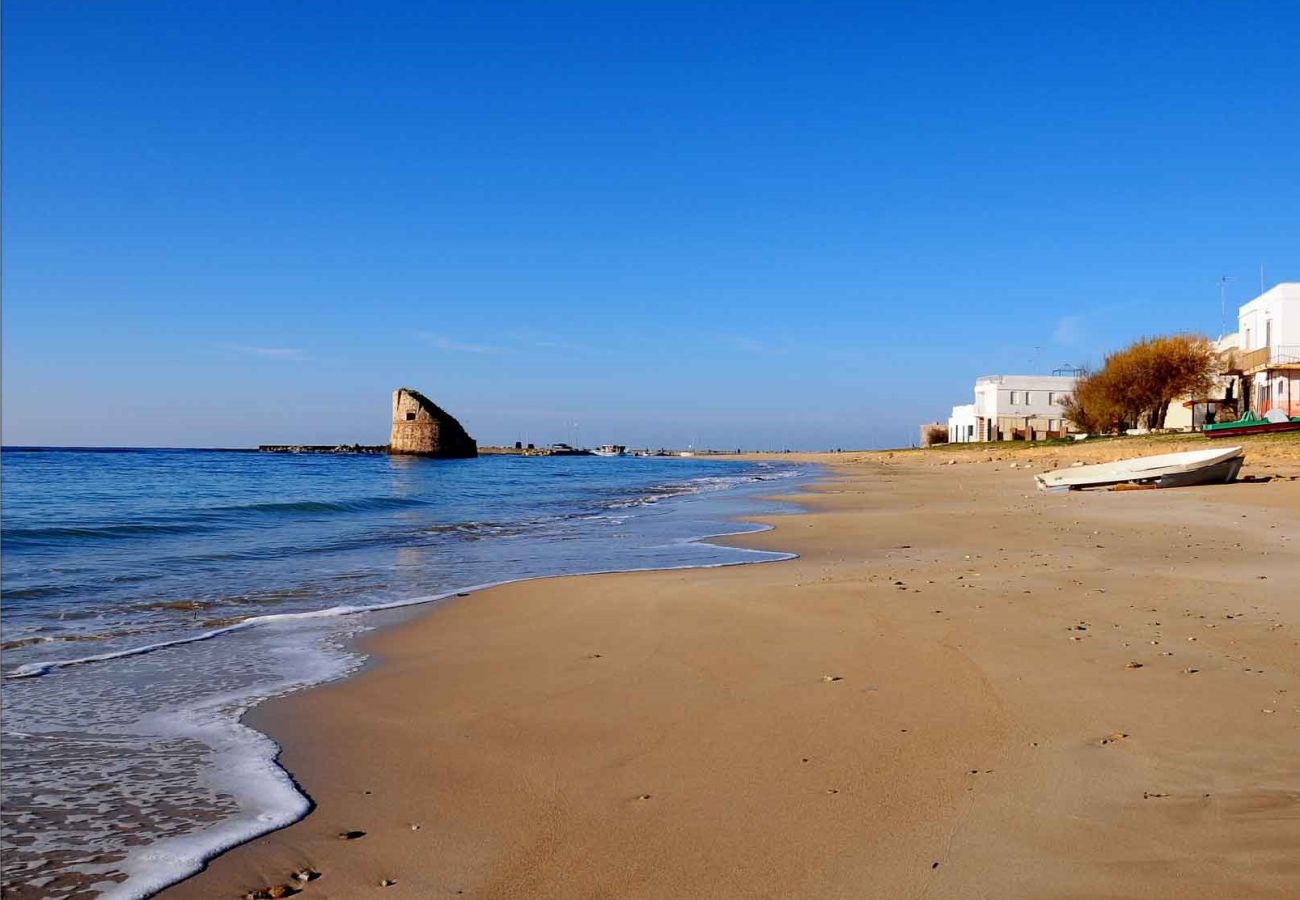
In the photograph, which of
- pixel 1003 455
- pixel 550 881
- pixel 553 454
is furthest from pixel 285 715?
pixel 553 454

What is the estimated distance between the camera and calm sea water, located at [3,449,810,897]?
3340 millimetres

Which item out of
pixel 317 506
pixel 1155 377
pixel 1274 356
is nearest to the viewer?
pixel 317 506

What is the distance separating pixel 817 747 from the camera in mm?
3973

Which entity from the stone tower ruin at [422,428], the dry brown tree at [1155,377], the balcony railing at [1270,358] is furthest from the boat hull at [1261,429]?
the stone tower ruin at [422,428]

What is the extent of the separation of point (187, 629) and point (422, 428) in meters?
71.2

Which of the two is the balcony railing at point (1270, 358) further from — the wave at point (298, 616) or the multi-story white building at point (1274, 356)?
the wave at point (298, 616)

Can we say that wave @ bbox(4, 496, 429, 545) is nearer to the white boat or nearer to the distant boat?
the white boat

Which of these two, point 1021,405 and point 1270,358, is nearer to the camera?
point 1270,358

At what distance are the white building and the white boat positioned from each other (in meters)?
54.7

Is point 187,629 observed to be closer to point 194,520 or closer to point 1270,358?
point 194,520


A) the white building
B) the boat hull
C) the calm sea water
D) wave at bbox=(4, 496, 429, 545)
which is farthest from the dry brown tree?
wave at bbox=(4, 496, 429, 545)

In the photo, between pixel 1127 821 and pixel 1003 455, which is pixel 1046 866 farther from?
pixel 1003 455

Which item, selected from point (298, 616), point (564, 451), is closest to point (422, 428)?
point (564, 451)

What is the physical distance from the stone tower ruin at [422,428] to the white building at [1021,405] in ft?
146
